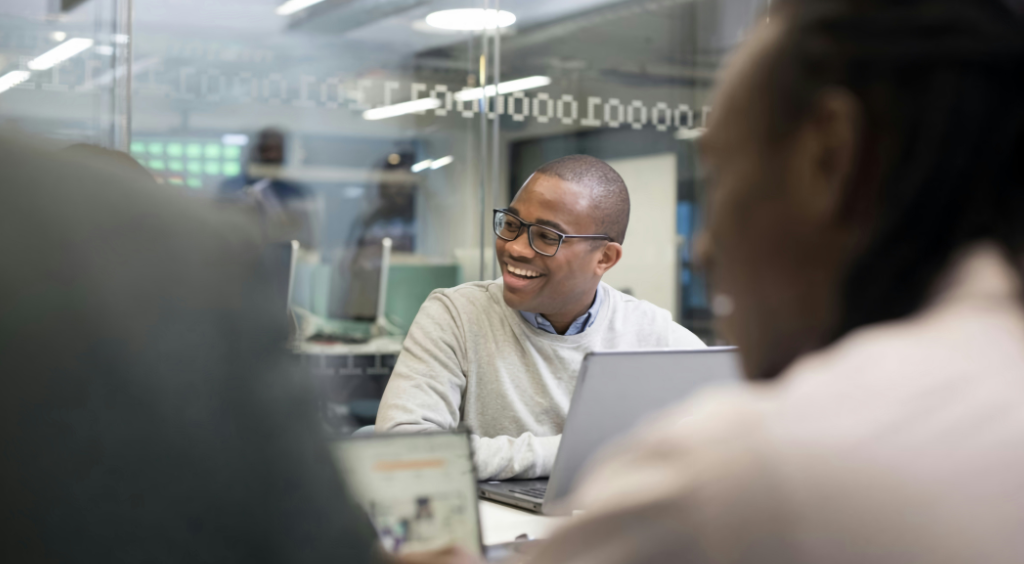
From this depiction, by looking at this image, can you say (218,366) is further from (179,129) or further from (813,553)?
(179,129)

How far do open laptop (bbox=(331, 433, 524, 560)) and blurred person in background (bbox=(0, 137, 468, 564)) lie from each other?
37cm

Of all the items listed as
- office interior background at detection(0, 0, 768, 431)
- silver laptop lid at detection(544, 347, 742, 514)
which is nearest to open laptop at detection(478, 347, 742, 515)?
silver laptop lid at detection(544, 347, 742, 514)

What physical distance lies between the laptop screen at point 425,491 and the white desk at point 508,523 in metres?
0.37

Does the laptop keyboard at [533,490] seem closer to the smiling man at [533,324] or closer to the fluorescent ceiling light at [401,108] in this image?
the smiling man at [533,324]

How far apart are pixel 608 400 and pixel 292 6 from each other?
297cm

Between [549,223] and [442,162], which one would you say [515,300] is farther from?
[442,162]

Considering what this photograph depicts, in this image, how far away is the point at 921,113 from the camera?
0.55m

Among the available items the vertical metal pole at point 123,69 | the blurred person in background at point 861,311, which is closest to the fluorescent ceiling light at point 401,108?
the vertical metal pole at point 123,69

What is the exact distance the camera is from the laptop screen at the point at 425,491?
35.0 inches

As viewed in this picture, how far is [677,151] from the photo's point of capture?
462cm

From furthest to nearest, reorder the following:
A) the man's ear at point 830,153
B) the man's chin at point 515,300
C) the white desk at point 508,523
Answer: the man's chin at point 515,300, the white desk at point 508,523, the man's ear at point 830,153

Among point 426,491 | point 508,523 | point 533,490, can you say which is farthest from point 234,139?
point 426,491

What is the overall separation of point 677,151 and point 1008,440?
13.8 feet

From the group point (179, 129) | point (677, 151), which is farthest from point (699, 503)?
point (677, 151)
